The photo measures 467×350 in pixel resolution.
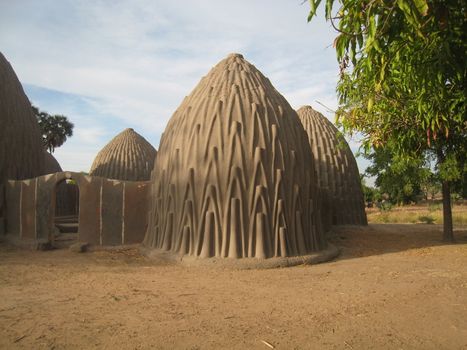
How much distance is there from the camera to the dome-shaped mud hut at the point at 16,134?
11555 mm

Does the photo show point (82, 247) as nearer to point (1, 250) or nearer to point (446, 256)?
point (1, 250)

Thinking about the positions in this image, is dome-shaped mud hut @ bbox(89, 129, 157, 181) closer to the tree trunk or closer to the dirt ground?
the dirt ground

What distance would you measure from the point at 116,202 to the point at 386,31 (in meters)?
7.47

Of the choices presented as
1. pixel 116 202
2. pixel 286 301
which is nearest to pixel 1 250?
pixel 116 202

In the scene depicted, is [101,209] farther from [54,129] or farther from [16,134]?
[54,129]

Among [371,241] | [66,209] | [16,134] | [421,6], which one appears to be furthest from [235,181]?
[66,209]

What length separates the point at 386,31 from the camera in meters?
4.12

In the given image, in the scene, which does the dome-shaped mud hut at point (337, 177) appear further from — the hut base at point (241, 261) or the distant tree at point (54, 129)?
the distant tree at point (54, 129)

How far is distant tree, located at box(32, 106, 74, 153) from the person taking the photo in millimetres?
29367

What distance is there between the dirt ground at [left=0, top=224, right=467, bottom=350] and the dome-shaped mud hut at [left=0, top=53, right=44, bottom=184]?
4.76m

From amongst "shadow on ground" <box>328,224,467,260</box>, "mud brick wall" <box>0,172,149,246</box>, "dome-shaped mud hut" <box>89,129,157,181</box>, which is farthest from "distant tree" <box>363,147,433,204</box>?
"dome-shaped mud hut" <box>89,129,157,181</box>

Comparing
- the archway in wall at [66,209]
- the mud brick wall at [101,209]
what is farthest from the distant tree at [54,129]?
the mud brick wall at [101,209]

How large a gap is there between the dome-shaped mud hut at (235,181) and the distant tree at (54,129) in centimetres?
2382

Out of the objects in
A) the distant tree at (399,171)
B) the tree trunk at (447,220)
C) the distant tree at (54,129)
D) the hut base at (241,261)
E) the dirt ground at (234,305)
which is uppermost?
the distant tree at (54,129)
